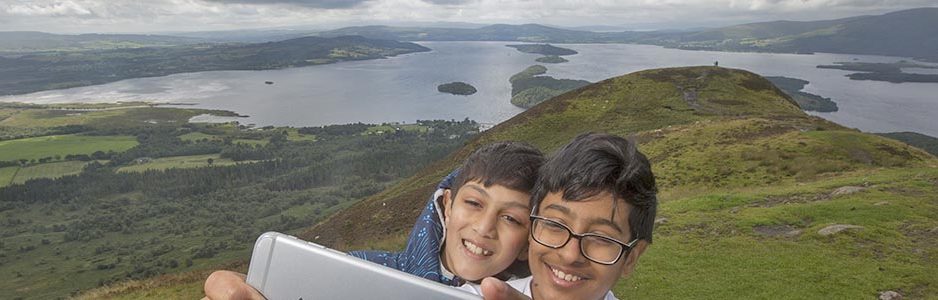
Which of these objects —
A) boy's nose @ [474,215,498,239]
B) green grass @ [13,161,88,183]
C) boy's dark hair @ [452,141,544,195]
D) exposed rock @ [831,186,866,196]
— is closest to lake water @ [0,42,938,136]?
green grass @ [13,161,88,183]

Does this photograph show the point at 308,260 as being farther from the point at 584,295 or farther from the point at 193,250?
the point at 193,250

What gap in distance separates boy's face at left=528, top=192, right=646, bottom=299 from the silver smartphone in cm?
71

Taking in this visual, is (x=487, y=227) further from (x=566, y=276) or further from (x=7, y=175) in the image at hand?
(x=7, y=175)

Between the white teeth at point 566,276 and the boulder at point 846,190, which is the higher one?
the white teeth at point 566,276

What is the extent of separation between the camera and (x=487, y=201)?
2.37 m

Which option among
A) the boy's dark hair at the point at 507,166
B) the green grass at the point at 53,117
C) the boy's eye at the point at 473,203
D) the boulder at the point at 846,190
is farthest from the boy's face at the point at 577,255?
the green grass at the point at 53,117

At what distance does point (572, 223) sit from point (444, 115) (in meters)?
138

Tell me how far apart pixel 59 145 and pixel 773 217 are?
151675 mm

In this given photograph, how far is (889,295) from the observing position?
8.98 m

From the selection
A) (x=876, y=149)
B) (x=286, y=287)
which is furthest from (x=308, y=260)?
(x=876, y=149)

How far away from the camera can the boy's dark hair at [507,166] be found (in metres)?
2.35

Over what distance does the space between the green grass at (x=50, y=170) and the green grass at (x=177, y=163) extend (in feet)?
28.6

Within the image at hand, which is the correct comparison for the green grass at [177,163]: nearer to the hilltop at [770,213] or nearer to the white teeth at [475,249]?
the hilltop at [770,213]

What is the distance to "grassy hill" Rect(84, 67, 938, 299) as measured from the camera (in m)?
9.88
